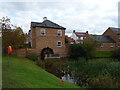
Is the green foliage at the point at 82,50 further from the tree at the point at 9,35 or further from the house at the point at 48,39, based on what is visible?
the tree at the point at 9,35

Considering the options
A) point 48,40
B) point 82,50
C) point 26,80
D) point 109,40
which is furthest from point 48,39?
point 109,40

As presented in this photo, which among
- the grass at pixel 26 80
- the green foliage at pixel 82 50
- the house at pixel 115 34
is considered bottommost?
the grass at pixel 26 80

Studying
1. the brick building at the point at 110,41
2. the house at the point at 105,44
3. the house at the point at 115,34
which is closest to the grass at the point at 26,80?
the brick building at the point at 110,41

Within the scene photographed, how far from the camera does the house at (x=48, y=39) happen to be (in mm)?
25859

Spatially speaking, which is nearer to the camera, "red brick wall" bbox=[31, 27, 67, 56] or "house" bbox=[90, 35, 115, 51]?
"red brick wall" bbox=[31, 27, 67, 56]

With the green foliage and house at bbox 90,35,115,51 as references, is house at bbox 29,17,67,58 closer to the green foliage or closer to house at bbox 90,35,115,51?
the green foliage

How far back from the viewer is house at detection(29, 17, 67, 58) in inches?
1018

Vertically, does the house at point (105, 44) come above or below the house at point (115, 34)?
below

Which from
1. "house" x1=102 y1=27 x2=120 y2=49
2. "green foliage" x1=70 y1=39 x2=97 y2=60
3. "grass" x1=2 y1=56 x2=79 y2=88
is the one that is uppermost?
"house" x1=102 y1=27 x2=120 y2=49

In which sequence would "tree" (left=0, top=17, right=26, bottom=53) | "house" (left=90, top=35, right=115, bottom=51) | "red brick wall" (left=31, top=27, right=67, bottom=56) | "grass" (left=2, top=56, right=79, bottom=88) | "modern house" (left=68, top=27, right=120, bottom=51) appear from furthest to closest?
"modern house" (left=68, top=27, right=120, bottom=51)
"house" (left=90, top=35, right=115, bottom=51)
"red brick wall" (left=31, top=27, right=67, bottom=56)
"tree" (left=0, top=17, right=26, bottom=53)
"grass" (left=2, top=56, right=79, bottom=88)

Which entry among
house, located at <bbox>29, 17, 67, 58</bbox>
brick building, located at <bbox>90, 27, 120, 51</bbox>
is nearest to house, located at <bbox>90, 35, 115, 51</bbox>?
brick building, located at <bbox>90, 27, 120, 51</bbox>

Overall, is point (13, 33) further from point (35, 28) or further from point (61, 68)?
point (61, 68)

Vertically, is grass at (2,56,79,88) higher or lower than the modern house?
lower

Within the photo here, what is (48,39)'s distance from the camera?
2675 cm
